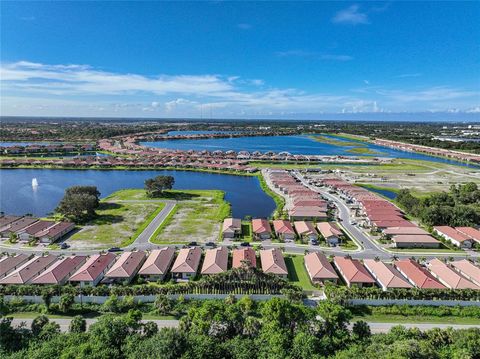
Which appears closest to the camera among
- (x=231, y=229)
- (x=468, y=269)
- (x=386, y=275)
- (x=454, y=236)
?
(x=386, y=275)

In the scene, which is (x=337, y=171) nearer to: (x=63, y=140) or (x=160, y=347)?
(x=160, y=347)

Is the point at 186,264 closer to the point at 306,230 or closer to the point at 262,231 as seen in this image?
the point at 262,231

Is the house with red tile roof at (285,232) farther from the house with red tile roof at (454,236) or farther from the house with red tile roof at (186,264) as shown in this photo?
the house with red tile roof at (454,236)

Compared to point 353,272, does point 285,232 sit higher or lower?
higher

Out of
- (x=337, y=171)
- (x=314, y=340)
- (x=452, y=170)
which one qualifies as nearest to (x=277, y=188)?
(x=337, y=171)

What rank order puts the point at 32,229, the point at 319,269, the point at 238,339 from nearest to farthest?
the point at 238,339 < the point at 319,269 < the point at 32,229

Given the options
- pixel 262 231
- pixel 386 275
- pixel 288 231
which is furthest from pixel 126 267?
pixel 386 275

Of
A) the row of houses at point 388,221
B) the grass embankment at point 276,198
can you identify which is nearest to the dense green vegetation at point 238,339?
the row of houses at point 388,221
